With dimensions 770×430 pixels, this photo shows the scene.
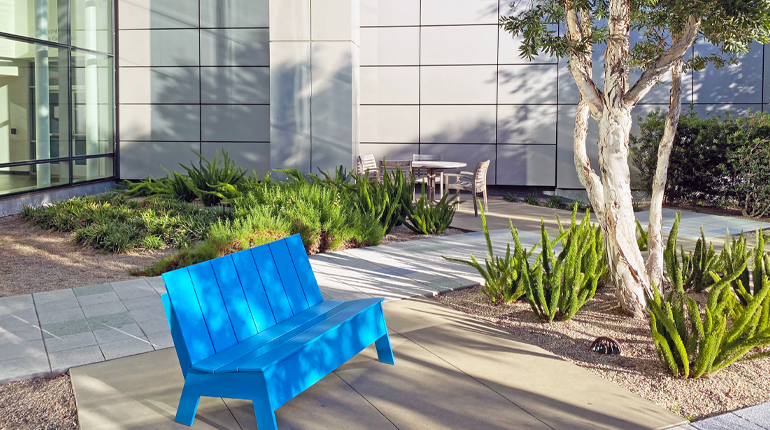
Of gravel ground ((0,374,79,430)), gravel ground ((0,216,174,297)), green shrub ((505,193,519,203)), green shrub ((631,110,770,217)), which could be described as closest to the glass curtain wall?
gravel ground ((0,216,174,297))

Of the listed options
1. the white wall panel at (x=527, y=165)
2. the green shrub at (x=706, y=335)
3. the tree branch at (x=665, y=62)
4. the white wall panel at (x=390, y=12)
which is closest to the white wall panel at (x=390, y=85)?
the white wall panel at (x=390, y=12)

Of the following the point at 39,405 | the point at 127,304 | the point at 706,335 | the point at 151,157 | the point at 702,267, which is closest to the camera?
the point at 39,405

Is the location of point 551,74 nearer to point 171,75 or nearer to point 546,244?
point 171,75

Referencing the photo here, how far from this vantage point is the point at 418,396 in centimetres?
366

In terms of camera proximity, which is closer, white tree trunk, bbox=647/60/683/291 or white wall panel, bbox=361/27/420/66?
white tree trunk, bbox=647/60/683/291

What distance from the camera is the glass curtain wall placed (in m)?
11.1

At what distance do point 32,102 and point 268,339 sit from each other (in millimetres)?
10184

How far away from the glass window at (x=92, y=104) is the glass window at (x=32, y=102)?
41 centimetres

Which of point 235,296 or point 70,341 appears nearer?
point 235,296

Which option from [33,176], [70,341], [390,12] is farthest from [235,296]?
[390,12]

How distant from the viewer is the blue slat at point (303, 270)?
4.27m

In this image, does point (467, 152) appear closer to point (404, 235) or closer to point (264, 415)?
point (404, 235)

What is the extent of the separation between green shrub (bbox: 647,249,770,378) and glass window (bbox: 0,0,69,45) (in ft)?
36.4

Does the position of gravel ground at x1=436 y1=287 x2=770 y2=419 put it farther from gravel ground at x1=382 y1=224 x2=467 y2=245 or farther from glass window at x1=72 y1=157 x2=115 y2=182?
glass window at x1=72 y1=157 x2=115 y2=182
